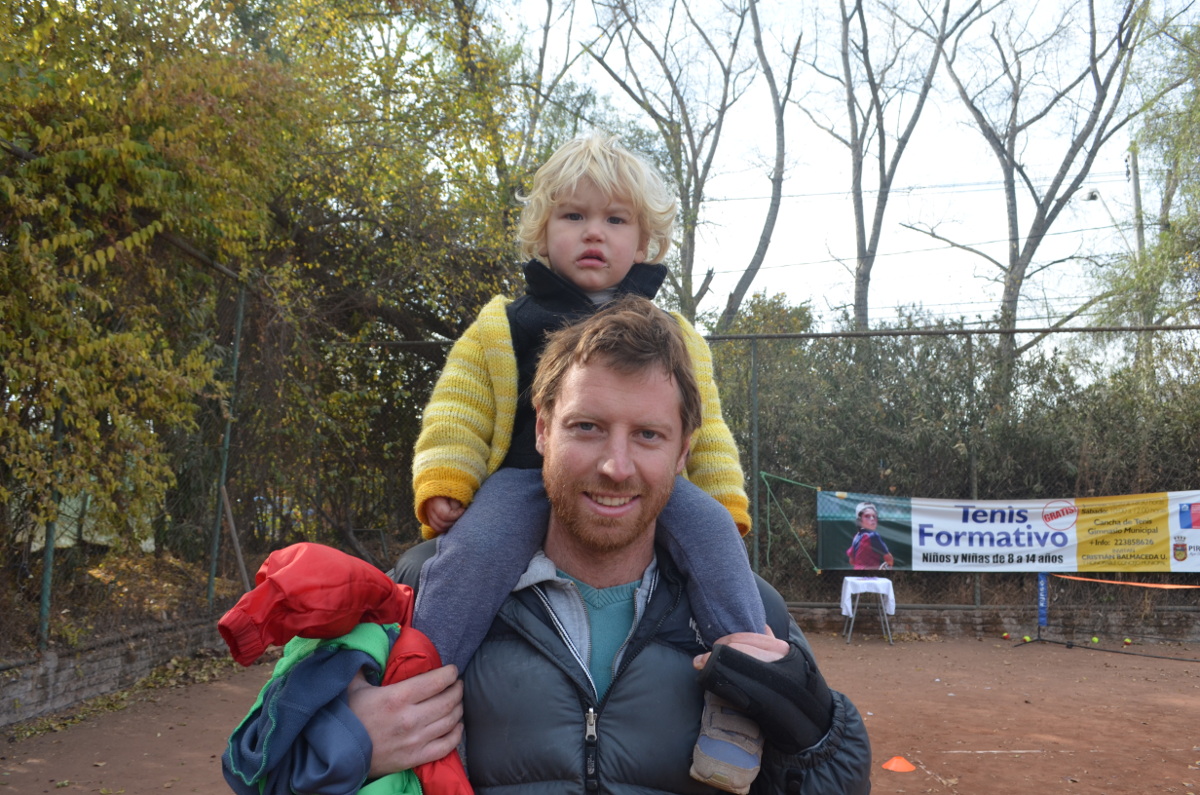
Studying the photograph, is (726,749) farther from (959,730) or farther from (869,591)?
(869,591)

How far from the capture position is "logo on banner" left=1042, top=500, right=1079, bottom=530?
10664mm

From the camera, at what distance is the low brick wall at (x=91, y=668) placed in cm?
571

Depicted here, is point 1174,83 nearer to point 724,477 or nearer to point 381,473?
point 381,473

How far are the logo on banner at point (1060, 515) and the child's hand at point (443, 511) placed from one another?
10162mm

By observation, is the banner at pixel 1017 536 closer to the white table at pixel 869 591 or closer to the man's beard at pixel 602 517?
the white table at pixel 869 591

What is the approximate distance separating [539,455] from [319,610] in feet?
2.61

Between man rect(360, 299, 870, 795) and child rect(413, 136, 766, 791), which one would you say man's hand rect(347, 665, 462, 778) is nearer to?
man rect(360, 299, 870, 795)

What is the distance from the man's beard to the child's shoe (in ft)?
1.13

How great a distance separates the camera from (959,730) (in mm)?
6508

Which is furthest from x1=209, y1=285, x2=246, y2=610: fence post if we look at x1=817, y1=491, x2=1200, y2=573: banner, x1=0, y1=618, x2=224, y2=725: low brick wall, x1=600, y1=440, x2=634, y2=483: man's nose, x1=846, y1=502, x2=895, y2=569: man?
x1=600, y1=440, x2=634, y2=483: man's nose

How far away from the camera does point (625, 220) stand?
2.51 meters

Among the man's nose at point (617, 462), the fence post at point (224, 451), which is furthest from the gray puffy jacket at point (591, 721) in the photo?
the fence post at point (224, 451)

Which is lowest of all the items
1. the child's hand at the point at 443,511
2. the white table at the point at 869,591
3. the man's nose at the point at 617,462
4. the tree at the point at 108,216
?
the white table at the point at 869,591

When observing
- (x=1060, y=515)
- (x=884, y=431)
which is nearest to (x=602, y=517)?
(x=884, y=431)
